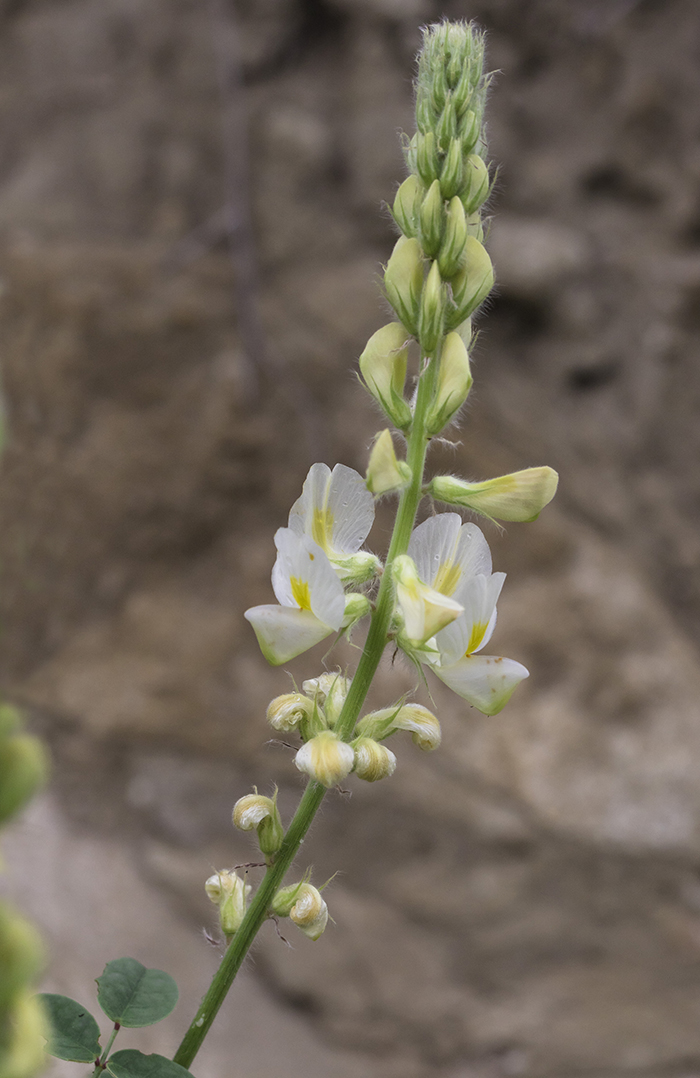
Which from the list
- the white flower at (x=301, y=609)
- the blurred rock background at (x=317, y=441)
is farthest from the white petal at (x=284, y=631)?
the blurred rock background at (x=317, y=441)

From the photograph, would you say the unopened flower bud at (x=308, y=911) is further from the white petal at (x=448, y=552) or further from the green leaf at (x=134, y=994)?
the white petal at (x=448, y=552)

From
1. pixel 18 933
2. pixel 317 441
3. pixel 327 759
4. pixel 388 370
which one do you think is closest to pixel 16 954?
pixel 18 933

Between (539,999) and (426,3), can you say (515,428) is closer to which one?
(426,3)

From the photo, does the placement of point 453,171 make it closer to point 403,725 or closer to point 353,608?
point 353,608

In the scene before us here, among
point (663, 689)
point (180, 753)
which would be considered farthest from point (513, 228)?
point (180, 753)

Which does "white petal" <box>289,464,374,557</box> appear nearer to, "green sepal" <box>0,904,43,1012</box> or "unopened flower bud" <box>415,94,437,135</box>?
"unopened flower bud" <box>415,94,437,135</box>

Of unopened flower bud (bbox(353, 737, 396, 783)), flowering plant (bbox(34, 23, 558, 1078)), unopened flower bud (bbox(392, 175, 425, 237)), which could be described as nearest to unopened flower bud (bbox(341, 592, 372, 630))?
flowering plant (bbox(34, 23, 558, 1078))
